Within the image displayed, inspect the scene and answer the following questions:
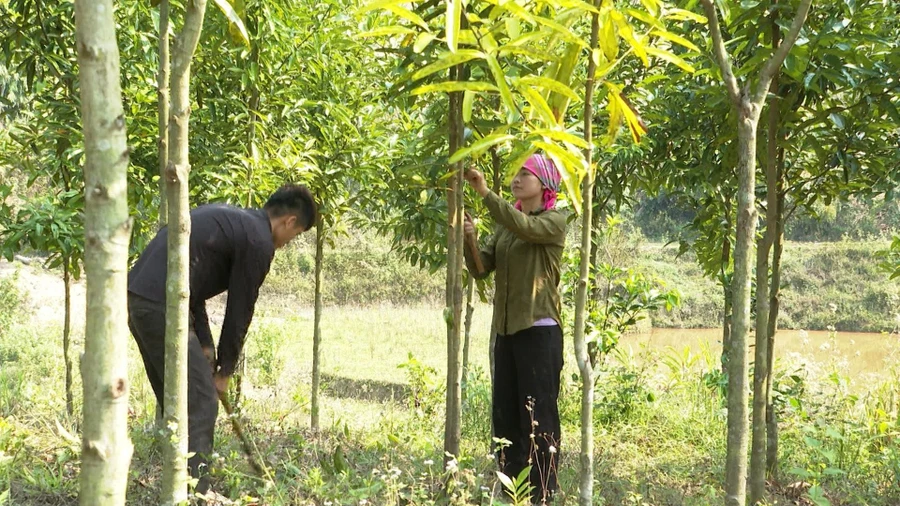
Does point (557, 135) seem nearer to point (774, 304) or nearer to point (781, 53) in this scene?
point (781, 53)

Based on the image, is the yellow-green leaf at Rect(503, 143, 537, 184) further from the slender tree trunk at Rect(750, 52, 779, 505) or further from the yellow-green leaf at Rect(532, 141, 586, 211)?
the slender tree trunk at Rect(750, 52, 779, 505)

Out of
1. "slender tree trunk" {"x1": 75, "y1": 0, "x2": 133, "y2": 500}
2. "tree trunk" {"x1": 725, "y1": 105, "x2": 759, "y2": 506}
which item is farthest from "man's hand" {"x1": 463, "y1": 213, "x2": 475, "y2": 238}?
"slender tree trunk" {"x1": 75, "y1": 0, "x2": 133, "y2": 500}

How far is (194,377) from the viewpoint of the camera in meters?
3.00

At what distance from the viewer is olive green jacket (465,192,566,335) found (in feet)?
11.1

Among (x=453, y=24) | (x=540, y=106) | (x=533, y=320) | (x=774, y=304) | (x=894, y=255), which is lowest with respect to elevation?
(x=533, y=320)

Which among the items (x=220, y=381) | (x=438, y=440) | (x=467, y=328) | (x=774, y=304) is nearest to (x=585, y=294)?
(x=220, y=381)

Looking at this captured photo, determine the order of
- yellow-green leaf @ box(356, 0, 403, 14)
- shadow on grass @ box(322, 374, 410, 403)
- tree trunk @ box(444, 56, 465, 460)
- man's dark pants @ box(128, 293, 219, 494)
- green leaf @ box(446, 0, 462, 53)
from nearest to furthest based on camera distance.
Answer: green leaf @ box(446, 0, 462, 53), yellow-green leaf @ box(356, 0, 403, 14), tree trunk @ box(444, 56, 465, 460), man's dark pants @ box(128, 293, 219, 494), shadow on grass @ box(322, 374, 410, 403)

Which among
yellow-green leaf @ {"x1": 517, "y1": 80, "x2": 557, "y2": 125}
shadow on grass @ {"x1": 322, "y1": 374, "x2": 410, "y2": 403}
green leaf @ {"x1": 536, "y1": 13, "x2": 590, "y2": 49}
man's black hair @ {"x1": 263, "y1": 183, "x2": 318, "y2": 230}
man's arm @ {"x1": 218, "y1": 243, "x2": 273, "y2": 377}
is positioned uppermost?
green leaf @ {"x1": 536, "y1": 13, "x2": 590, "y2": 49}

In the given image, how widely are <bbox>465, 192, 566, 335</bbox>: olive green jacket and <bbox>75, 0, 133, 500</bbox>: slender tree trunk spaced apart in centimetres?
198

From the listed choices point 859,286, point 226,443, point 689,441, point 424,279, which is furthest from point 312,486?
point 859,286

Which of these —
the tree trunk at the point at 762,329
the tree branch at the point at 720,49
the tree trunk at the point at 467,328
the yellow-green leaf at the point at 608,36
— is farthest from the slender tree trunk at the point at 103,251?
the tree trunk at the point at 467,328

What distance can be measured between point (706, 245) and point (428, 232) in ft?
5.89

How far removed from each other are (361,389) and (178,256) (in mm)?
6229

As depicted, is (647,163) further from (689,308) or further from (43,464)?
(689,308)
